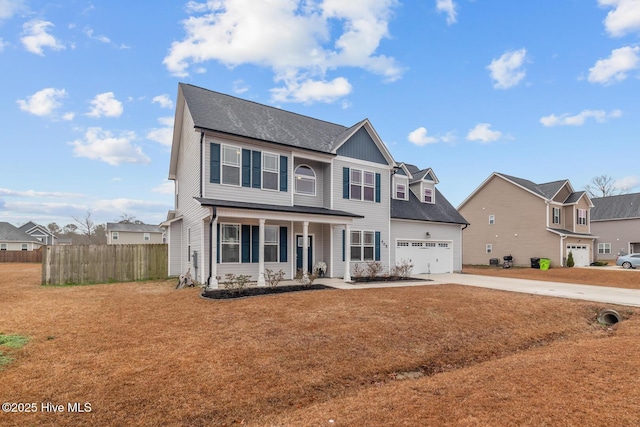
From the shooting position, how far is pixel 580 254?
29.2 metres

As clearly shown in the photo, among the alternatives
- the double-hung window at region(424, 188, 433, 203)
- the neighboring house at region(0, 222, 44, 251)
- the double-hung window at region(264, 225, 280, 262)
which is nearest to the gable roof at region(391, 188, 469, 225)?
the double-hung window at region(424, 188, 433, 203)

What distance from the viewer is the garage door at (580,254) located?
28281 mm

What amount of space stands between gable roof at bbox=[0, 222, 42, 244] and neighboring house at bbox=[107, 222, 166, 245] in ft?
37.8

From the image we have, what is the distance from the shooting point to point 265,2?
12.5m

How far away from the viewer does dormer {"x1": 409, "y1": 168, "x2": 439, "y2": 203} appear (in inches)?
876

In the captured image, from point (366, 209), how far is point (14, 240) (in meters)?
55.4

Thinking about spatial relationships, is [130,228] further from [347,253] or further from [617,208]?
[617,208]

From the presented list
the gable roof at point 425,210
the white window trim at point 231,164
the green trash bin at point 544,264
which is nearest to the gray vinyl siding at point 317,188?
the white window trim at point 231,164

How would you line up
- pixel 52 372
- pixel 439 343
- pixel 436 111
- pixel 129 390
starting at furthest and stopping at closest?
pixel 436 111 < pixel 439 343 < pixel 52 372 < pixel 129 390

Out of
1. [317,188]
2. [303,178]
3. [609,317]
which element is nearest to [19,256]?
[303,178]

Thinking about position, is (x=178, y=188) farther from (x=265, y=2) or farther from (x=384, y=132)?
(x=384, y=132)

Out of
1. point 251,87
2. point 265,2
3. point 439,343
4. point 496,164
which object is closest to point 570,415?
point 439,343

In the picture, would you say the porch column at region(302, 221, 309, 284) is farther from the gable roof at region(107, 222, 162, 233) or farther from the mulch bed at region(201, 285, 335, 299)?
the gable roof at region(107, 222, 162, 233)

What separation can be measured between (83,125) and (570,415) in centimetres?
2479
